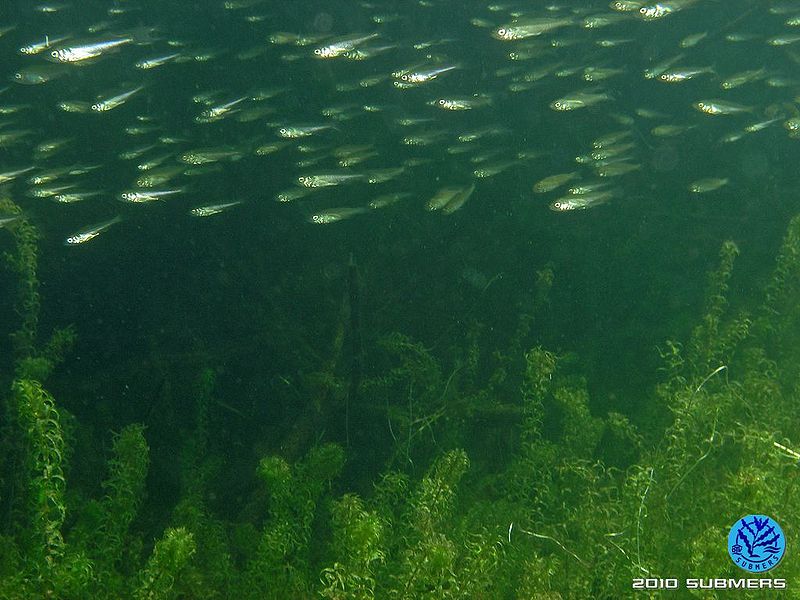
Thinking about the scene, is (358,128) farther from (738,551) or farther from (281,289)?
(738,551)

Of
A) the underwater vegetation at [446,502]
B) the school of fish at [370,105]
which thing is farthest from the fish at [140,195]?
the underwater vegetation at [446,502]

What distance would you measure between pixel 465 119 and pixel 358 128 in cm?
250

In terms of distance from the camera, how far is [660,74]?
8.19 m

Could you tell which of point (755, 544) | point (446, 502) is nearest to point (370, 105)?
point (446, 502)

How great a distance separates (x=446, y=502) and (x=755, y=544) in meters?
1.57

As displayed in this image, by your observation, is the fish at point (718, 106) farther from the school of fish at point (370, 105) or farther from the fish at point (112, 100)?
the fish at point (112, 100)

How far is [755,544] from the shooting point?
278cm

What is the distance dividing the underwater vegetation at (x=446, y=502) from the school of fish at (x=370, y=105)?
2.45m

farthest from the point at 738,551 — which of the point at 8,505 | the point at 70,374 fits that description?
the point at 70,374

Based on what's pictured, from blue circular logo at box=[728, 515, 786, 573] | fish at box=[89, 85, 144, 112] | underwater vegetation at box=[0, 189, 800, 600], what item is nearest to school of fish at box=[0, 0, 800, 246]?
fish at box=[89, 85, 144, 112]

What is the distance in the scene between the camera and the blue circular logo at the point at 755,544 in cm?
270

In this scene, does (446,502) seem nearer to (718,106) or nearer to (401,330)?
(401,330)

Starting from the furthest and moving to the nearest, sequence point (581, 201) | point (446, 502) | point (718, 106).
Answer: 1. point (718, 106)
2. point (581, 201)
3. point (446, 502)

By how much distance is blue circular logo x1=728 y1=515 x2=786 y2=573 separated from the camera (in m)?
2.70
